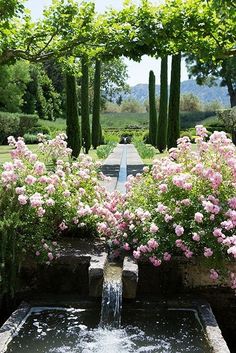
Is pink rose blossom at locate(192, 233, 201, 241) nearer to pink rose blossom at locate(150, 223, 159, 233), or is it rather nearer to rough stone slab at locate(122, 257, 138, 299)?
pink rose blossom at locate(150, 223, 159, 233)

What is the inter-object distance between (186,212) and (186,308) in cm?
85

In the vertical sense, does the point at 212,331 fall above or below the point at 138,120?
above

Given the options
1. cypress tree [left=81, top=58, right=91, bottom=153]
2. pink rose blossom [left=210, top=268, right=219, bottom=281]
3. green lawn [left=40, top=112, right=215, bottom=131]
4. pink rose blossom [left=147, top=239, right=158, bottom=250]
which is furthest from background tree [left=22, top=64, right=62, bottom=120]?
pink rose blossom [left=210, top=268, right=219, bottom=281]

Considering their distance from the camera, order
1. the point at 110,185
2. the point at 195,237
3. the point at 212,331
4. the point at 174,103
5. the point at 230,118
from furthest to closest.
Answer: the point at 230,118, the point at 174,103, the point at 110,185, the point at 195,237, the point at 212,331

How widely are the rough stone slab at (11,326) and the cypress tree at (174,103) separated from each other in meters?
16.7

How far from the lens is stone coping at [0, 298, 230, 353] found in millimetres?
3502

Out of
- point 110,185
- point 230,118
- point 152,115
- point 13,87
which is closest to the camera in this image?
point 110,185

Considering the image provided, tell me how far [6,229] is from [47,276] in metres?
0.65

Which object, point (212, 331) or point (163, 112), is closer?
point (212, 331)

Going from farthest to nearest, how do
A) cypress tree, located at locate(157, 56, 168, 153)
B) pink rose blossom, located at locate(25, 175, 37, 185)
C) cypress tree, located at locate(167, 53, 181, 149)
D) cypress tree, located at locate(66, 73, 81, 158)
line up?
cypress tree, located at locate(157, 56, 168, 153) → cypress tree, located at locate(167, 53, 181, 149) → cypress tree, located at locate(66, 73, 81, 158) → pink rose blossom, located at locate(25, 175, 37, 185)

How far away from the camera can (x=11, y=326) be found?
3820mm

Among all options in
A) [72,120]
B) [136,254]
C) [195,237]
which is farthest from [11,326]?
[72,120]

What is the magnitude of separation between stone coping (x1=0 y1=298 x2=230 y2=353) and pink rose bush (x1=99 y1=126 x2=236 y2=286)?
0.30 metres

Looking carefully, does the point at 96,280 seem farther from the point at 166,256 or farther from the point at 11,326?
the point at 11,326
